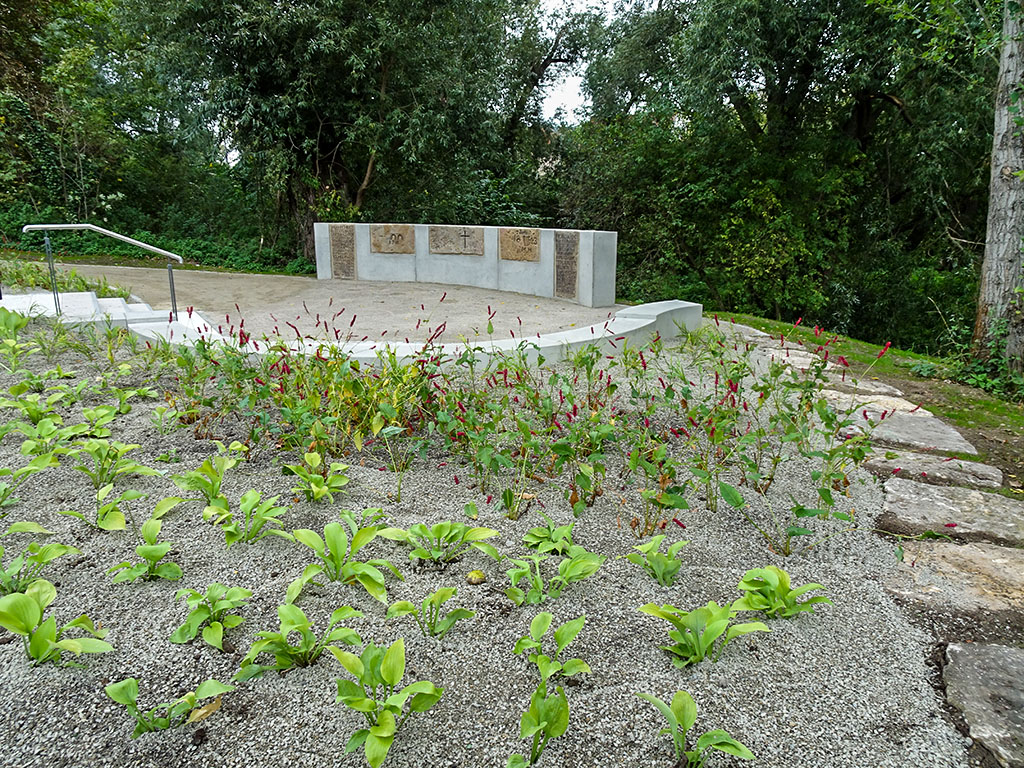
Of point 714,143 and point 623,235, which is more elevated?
point 714,143

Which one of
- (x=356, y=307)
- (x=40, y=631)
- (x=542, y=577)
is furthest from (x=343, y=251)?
(x=40, y=631)

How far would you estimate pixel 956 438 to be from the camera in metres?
3.50

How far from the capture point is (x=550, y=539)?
2.14m

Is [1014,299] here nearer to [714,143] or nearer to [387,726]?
[387,726]

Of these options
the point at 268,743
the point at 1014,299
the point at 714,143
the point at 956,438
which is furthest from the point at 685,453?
the point at 714,143

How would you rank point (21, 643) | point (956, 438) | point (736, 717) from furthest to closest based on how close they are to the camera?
point (956, 438) → point (21, 643) → point (736, 717)

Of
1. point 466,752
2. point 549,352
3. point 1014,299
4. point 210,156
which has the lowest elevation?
point 466,752

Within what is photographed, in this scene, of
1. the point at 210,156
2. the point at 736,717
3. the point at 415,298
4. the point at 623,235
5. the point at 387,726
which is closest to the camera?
the point at 387,726

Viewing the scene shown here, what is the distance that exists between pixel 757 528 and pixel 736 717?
3.02ft

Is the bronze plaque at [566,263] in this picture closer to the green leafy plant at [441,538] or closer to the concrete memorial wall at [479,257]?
the concrete memorial wall at [479,257]

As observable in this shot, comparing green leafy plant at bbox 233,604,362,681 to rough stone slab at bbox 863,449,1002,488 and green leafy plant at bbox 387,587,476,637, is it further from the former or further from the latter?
rough stone slab at bbox 863,449,1002,488

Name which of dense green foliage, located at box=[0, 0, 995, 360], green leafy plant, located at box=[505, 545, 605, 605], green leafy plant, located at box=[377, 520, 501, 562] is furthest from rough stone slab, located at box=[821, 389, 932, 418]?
dense green foliage, located at box=[0, 0, 995, 360]

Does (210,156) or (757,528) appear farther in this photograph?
(210,156)

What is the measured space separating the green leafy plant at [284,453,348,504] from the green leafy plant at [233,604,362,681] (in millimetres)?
704
